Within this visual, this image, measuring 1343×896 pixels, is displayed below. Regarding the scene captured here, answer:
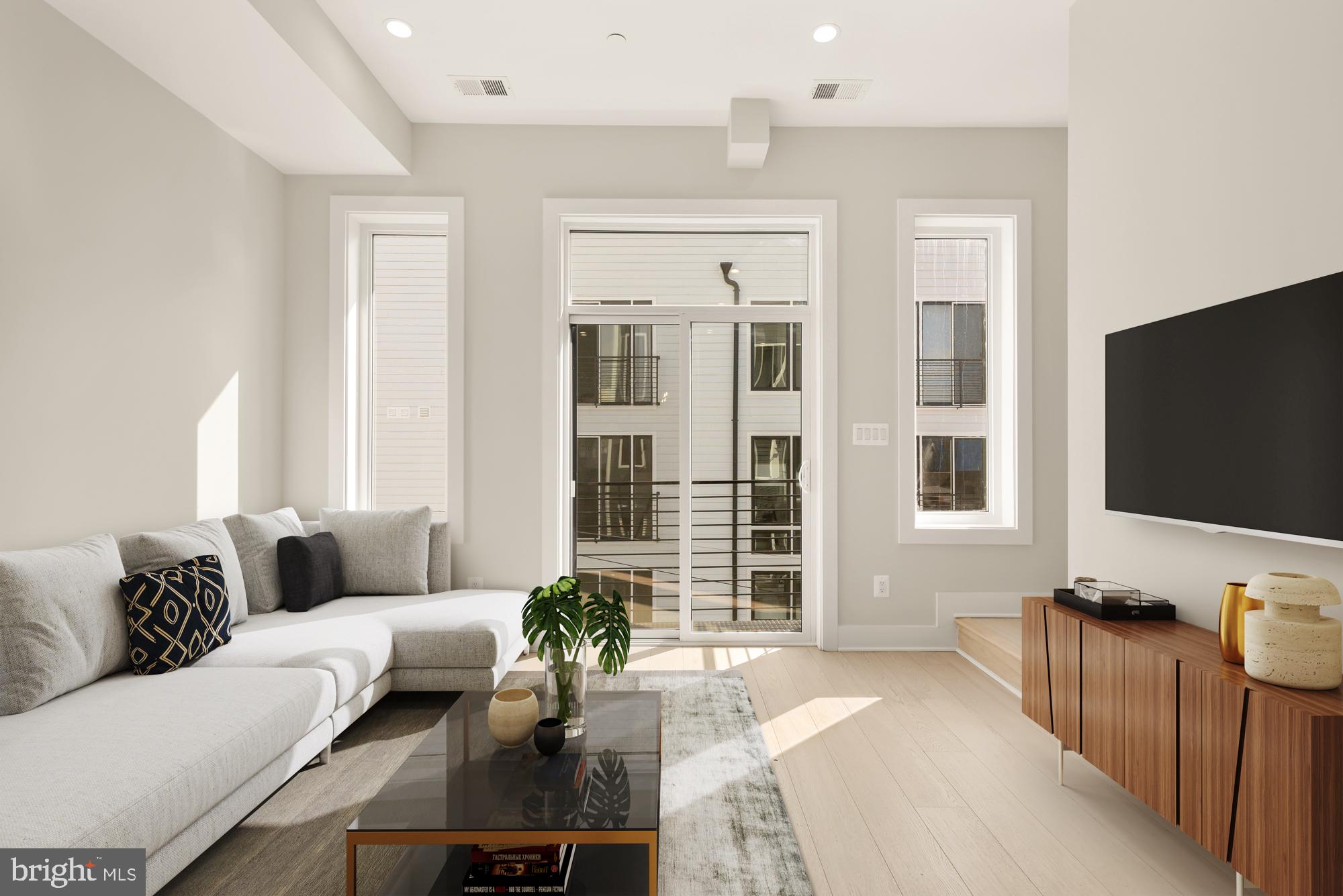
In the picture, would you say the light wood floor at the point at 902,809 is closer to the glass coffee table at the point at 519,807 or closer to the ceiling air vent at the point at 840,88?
the glass coffee table at the point at 519,807

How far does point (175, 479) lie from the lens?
3219 mm

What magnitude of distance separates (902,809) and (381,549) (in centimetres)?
273

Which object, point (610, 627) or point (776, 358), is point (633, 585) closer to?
point (776, 358)

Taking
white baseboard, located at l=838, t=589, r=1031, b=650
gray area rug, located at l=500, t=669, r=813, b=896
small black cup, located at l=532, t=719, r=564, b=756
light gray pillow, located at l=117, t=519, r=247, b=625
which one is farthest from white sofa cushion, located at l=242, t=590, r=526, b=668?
white baseboard, located at l=838, t=589, r=1031, b=650

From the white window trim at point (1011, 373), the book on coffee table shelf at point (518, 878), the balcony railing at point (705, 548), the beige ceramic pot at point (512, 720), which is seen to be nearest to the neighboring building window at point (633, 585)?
the balcony railing at point (705, 548)

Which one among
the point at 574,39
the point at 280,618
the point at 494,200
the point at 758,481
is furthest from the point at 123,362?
the point at 758,481

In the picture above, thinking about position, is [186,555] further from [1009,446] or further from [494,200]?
[1009,446]

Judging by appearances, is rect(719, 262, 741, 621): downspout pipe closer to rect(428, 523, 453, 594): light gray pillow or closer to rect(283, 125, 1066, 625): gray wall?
rect(283, 125, 1066, 625): gray wall

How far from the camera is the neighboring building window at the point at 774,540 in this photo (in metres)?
4.35

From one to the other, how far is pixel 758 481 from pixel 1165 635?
94.9 inches

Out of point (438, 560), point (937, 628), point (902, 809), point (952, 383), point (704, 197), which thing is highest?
point (704, 197)

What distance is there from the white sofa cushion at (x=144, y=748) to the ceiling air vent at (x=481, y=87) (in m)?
2.89

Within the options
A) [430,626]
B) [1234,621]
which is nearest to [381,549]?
[430,626]

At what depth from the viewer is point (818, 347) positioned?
4.23m
